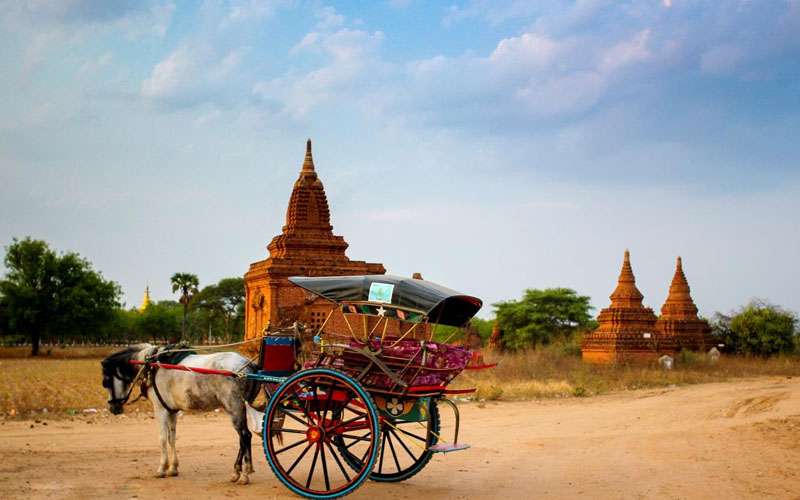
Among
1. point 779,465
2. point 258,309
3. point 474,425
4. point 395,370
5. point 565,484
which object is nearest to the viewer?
point 395,370

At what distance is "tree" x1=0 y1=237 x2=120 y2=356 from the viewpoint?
46.1 meters

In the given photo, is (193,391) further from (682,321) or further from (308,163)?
(682,321)

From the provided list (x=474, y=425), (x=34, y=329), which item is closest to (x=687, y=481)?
(x=474, y=425)

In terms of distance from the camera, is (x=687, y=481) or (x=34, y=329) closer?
(x=687, y=481)

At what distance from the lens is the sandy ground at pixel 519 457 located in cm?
835

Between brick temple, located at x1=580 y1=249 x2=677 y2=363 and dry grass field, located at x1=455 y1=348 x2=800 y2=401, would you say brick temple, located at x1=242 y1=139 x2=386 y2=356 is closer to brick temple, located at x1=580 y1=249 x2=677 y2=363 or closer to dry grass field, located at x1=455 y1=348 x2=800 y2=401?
dry grass field, located at x1=455 y1=348 x2=800 y2=401

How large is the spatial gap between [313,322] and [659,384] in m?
11.7

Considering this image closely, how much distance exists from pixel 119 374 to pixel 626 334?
2619 centimetres

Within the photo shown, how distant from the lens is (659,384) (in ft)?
77.5

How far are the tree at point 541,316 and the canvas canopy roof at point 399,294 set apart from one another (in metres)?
36.0

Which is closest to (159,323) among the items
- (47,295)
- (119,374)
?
(47,295)

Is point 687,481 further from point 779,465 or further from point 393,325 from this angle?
point 393,325

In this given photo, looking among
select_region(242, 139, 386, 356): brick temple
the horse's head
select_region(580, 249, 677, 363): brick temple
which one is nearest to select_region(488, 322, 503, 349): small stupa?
select_region(580, 249, 677, 363): brick temple

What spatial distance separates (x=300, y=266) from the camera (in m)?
28.1
